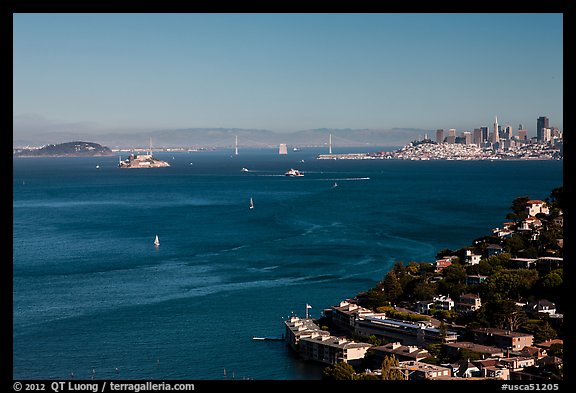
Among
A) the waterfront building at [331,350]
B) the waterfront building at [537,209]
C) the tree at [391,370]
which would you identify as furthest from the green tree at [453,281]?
the waterfront building at [537,209]

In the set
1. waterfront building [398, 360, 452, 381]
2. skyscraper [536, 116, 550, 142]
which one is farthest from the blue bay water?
skyscraper [536, 116, 550, 142]

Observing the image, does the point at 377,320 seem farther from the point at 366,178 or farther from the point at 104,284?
the point at 366,178

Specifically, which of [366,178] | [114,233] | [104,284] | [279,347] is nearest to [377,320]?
[279,347]

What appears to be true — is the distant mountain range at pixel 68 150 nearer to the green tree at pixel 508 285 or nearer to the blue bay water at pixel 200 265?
the blue bay water at pixel 200 265

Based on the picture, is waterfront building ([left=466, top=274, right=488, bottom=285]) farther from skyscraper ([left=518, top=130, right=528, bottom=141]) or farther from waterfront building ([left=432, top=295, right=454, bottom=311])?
skyscraper ([left=518, top=130, right=528, bottom=141])
